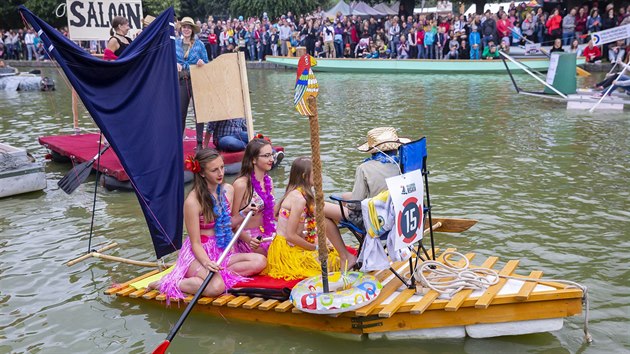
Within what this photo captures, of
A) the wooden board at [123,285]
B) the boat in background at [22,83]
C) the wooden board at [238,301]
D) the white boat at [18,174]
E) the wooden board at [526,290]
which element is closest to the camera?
the wooden board at [526,290]

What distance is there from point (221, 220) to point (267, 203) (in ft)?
1.87

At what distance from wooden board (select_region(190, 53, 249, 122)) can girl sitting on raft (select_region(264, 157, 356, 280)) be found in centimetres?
344

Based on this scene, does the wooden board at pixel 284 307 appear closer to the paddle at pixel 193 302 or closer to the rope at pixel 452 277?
the paddle at pixel 193 302

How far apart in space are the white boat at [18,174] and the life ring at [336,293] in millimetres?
5662

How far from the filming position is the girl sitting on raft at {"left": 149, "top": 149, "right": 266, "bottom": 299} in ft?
17.6

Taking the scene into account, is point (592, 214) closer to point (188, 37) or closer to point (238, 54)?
point (238, 54)

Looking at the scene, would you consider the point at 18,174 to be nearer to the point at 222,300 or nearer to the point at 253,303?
the point at 222,300

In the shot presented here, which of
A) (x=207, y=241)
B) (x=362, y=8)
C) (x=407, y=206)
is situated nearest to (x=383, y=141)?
(x=407, y=206)

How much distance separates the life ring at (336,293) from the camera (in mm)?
4656

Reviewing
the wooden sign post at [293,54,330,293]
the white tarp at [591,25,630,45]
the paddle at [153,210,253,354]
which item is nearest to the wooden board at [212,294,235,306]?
the paddle at [153,210,253,354]

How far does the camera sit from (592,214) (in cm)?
759

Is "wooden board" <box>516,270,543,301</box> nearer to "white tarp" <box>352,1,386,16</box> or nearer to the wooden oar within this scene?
the wooden oar

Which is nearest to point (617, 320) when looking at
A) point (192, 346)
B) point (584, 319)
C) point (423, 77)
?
point (584, 319)

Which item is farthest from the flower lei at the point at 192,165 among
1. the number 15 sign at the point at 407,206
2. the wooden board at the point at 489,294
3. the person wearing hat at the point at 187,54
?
the person wearing hat at the point at 187,54
